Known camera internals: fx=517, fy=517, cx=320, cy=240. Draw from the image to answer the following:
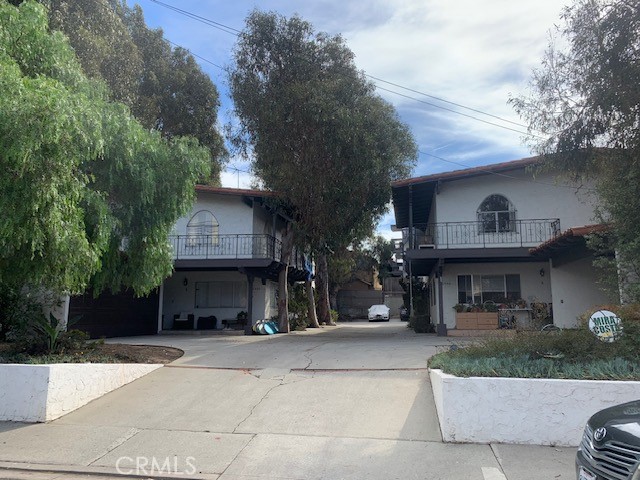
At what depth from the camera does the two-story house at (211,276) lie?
1886 centimetres

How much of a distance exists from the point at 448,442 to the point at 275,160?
46.1ft

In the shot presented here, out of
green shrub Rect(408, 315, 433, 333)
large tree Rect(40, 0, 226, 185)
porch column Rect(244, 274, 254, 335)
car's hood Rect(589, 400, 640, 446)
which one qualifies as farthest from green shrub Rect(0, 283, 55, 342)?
green shrub Rect(408, 315, 433, 333)

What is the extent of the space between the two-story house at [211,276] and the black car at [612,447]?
1587cm

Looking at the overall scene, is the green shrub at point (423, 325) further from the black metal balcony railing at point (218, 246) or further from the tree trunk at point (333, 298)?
the tree trunk at point (333, 298)

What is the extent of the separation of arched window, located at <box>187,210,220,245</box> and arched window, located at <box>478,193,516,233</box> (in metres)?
10.5

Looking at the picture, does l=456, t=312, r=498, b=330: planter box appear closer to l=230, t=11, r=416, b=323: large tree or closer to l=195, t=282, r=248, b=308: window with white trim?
l=230, t=11, r=416, b=323: large tree

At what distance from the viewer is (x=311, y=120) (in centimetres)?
1809

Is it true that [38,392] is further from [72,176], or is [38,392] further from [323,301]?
[323,301]

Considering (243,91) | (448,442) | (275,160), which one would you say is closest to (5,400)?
(448,442)

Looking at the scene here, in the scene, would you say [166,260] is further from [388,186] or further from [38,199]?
[388,186]

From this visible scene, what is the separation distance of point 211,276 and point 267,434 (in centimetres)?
1677

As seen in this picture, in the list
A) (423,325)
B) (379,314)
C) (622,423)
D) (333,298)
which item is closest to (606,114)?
(622,423)

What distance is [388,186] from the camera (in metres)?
20.2

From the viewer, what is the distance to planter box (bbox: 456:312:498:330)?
18297 mm
